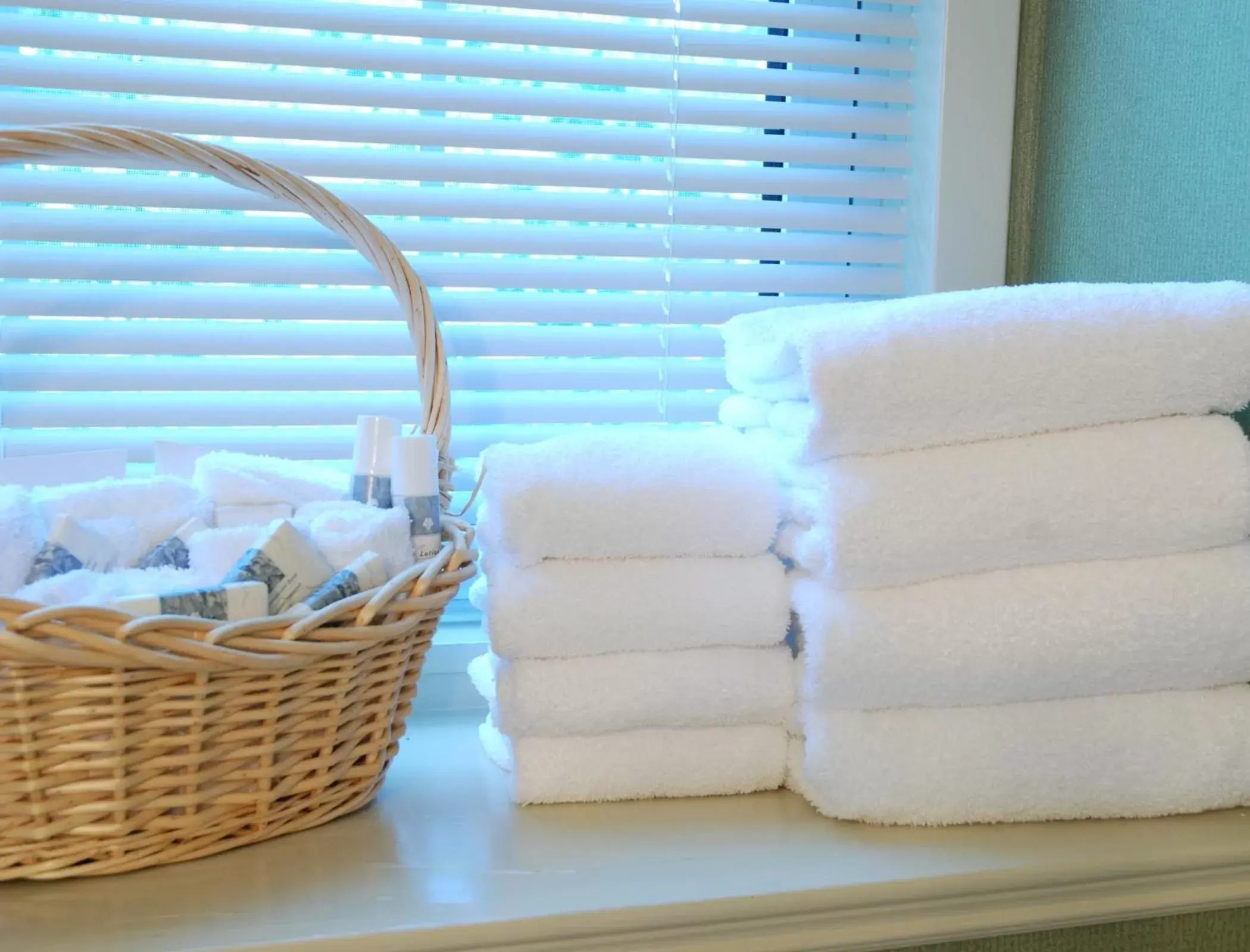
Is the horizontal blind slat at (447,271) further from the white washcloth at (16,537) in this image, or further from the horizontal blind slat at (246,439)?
the white washcloth at (16,537)

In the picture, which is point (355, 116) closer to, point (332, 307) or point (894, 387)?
point (332, 307)

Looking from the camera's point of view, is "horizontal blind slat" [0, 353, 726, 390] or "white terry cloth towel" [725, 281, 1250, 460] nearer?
"white terry cloth towel" [725, 281, 1250, 460]

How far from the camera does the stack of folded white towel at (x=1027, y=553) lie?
2.37 ft

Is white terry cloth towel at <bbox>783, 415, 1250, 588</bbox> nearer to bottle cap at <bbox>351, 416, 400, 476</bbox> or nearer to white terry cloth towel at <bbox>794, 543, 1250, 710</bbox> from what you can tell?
white terry cloth towel at <bbox>794, 543, 1250, 710</bbox>

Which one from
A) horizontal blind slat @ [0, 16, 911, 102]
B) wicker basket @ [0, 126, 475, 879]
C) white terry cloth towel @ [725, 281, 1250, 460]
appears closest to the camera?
wicker basket @ [0, 126, 475, 879]

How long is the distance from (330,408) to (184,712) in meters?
0.37

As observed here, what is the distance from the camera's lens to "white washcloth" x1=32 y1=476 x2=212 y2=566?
2.39ft

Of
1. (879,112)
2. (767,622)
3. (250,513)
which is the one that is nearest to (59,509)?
(250,513)

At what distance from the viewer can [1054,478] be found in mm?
732

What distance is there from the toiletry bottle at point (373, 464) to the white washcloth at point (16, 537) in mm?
199

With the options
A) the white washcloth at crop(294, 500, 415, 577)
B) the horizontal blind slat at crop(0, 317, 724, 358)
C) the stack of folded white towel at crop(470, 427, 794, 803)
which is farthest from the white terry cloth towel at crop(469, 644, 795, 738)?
the horizontal blind slat at crop(0, 317, 724, 358)

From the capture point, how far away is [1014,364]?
0.72 metres

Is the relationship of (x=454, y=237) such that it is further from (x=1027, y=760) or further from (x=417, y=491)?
(x=1027, y=760)

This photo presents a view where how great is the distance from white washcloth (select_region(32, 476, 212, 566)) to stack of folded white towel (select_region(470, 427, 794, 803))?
205 millimetres
